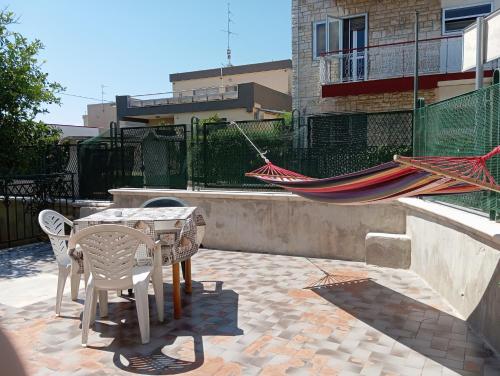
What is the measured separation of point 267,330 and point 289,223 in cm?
313

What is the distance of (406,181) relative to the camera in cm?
350

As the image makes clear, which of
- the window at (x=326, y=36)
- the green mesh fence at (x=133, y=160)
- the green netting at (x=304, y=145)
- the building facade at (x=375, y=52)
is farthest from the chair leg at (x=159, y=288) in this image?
the window at (x=326, y=36)

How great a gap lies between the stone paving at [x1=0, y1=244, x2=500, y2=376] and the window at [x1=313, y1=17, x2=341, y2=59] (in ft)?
29.2

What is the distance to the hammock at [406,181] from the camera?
8.47 ft

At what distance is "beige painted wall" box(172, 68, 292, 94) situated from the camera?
23312 mm

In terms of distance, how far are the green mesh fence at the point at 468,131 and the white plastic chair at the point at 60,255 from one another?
3918mm

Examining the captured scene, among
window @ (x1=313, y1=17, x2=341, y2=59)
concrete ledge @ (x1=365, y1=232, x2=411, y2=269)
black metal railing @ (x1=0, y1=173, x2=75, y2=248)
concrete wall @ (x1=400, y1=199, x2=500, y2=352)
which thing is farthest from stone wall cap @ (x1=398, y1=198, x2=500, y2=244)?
window @ (x1=313, y1=17, x2=341, y2=59)

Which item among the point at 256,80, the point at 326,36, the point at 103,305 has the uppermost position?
the point at 256,80

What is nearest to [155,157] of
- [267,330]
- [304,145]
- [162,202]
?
[162,202]

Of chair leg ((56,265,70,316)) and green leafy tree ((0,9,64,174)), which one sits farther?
green leafy tree ((0,9,64,174))

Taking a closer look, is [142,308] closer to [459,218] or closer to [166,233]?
[166,233]

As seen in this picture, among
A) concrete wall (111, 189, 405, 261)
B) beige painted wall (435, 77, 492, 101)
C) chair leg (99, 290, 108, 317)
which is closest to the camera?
chair leg (99, 290, 108, 317)

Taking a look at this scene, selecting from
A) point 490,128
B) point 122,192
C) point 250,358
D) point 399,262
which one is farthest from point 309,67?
point 250,358

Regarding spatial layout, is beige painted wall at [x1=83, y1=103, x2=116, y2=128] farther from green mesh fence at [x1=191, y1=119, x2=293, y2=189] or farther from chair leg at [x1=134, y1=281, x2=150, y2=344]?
chair leg at [x1=134, y1=281, x2=150, y2=344]
